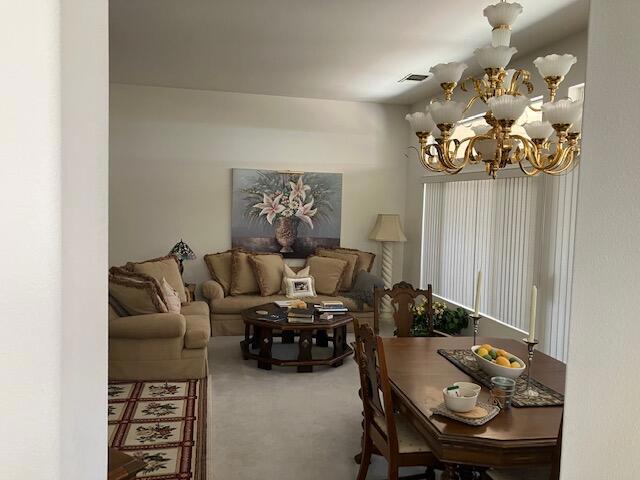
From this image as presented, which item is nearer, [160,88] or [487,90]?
[487,90]

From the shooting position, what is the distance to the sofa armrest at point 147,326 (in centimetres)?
430

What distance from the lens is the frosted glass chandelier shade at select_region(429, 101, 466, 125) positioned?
2.66 meters

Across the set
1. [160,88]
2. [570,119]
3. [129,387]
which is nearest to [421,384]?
[570,119]

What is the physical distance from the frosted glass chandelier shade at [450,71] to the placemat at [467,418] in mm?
1658

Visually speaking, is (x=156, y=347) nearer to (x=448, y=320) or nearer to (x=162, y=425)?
(x=162, y=425)

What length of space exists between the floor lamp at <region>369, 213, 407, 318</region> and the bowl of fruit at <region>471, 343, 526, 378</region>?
424 cm

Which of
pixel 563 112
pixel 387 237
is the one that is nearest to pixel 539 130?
pixel 563 112

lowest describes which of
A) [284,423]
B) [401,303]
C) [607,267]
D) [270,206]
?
[284,423]

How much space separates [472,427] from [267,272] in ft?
15.0

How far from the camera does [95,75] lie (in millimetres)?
1059

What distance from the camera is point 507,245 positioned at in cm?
514

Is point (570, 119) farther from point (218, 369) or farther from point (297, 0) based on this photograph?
point (218, 369)

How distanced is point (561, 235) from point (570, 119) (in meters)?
2.16

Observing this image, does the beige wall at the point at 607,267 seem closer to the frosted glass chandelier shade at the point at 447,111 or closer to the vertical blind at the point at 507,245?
the frosted glass chandelier shade at the point at 447,111
